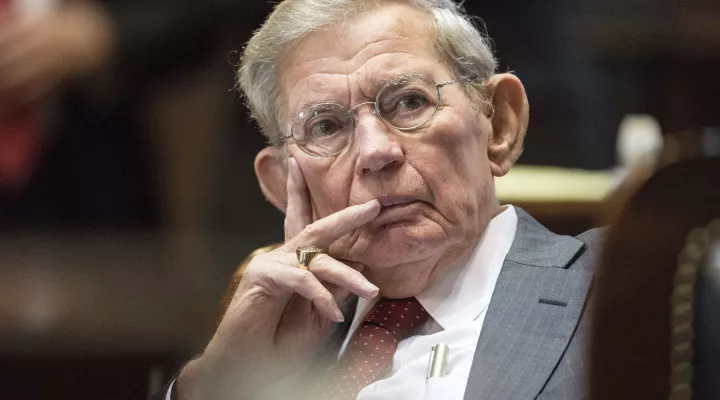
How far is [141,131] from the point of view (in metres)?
1.36

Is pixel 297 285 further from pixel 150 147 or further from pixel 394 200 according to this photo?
pixel 150 147

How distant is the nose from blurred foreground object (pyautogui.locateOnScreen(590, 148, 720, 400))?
73 centimetres

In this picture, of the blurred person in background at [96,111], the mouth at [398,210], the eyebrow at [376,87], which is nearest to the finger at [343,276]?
the mouth at [398,210]

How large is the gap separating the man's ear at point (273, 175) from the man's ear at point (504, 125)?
0.47 meters

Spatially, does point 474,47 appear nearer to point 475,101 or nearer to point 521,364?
point 475,101

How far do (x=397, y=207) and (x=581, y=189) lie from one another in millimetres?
377

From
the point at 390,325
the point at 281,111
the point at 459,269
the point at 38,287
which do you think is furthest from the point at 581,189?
the point at 38,287

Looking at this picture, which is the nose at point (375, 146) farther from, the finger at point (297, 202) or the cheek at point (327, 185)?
the finger at point (297, 202)

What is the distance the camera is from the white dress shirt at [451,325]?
1795mm

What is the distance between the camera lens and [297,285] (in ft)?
6.04

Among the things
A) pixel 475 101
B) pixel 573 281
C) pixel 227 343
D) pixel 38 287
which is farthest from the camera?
pixel 475 101

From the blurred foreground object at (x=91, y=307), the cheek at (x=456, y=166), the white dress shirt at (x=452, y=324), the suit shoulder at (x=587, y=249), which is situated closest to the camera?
the blurred foreground object at (x=91, y=307)

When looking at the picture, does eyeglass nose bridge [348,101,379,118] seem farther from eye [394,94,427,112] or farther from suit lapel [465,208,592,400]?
suit lapel [465,208,592,400]

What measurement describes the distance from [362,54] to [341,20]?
0.31 feet
